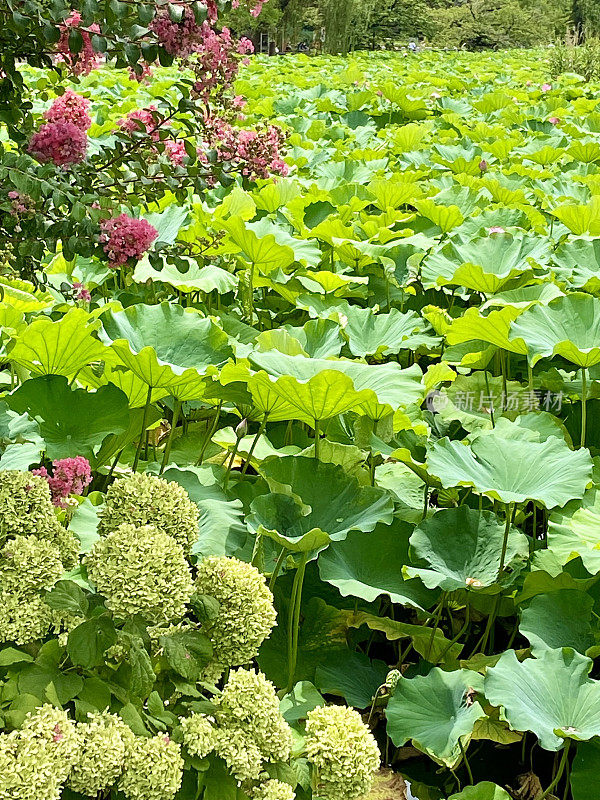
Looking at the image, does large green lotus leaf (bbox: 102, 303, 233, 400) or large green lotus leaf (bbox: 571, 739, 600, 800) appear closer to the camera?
large green lotus leaf (bbox: 571, 739, 600, 800)

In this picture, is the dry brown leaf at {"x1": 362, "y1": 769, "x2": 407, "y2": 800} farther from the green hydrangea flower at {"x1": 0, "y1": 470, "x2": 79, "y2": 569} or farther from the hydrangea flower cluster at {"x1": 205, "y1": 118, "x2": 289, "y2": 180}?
the hydrangea flower cluster at {"x1": 205, "y1": 118, "x2": 289, "y2": 180}

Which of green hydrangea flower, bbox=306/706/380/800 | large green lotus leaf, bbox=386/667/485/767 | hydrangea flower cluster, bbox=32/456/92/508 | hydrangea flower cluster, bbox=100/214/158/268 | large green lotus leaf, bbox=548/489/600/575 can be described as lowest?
large green lotus leaf, bbox=386/667/485/767

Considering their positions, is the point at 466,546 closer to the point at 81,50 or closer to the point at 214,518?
the point at 214,518

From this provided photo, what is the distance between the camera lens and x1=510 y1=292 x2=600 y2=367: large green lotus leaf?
205 centimetres

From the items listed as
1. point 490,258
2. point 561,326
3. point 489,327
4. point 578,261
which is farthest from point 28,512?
point 578,261

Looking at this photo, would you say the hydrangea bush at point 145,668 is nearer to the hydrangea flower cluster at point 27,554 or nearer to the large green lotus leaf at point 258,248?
the hydrangea flower cluster at point 27,554

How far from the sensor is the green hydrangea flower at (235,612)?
1.13 metres

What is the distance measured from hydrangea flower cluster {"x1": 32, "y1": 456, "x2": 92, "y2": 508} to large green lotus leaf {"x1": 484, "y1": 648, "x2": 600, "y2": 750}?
0.77 meters

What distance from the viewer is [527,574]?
1.63 m

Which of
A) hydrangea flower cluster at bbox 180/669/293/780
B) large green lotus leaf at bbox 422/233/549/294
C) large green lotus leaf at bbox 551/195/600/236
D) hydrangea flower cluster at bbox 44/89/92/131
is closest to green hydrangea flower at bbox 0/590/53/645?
hydrangea flower cluster at bbox 180/669/293/780

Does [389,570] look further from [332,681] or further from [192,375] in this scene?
[192,375]

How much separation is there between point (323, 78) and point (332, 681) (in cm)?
924

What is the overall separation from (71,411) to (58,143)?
0.51 meters

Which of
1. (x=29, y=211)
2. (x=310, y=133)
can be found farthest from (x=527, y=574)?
(x=310, y=133)
